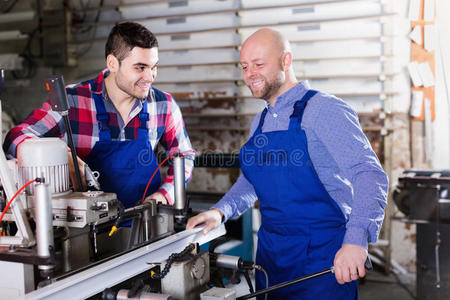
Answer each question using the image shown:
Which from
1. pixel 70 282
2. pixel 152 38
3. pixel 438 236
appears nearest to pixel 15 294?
pixel 70 282

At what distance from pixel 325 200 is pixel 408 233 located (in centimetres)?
296

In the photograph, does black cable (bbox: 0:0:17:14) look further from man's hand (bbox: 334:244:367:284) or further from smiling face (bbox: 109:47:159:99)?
man's hand (bbox: 334:244:367:284)

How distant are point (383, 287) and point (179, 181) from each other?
9.53ft

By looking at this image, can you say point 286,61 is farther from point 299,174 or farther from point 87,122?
point 87,122

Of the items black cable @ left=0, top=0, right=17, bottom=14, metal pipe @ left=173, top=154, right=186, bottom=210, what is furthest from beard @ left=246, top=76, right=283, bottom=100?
black cable @ left=0, top=0, right=17, bottom=14

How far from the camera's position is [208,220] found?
1.83 m

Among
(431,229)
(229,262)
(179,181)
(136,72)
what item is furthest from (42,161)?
(431,229)

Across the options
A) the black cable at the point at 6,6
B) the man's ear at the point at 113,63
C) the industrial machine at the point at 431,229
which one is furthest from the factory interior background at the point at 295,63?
the man's ear at the point at 113,63

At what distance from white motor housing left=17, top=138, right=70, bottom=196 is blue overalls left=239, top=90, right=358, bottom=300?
0.77m

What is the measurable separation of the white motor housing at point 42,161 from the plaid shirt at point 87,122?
2.35 ft

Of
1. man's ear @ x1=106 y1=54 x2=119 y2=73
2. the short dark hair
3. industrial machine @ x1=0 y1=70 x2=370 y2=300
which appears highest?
the short dark hair

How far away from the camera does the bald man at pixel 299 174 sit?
1.72 meters

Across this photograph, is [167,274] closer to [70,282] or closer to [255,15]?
[70,282]

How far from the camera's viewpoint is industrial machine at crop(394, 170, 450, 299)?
127 inches
